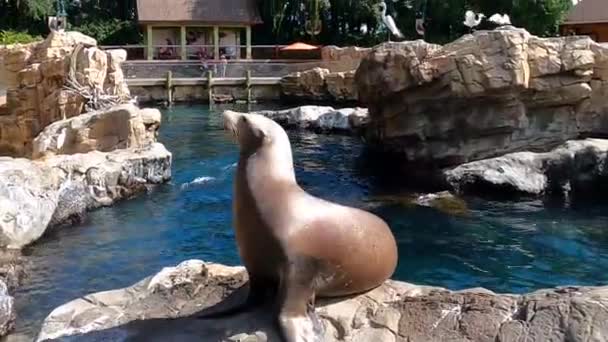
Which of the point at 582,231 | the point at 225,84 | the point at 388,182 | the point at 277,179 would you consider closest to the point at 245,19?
the point at 225,84

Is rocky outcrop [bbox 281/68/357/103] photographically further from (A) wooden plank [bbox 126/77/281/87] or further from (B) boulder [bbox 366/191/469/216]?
(B) boulder [bbox 366/191/469/216]

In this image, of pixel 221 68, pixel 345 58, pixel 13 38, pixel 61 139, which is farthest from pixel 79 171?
pixel 13 38

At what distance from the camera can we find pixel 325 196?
1412 cm

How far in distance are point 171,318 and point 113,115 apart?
1026 centimetres

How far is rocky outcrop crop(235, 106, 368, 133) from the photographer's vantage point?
22844mm

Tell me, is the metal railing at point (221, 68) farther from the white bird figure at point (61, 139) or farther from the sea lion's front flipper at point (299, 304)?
the sea lion's front flipper at point (299, 304)

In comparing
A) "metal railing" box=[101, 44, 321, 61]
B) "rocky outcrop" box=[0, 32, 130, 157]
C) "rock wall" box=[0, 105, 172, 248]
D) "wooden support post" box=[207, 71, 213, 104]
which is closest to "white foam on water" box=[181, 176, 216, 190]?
"rock wall" box=[0, 105, 172, 248]

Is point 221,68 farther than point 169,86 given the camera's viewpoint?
Yes

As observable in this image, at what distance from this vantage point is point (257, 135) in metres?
4.88

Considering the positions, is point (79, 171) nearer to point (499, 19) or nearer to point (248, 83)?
point (499, 19)

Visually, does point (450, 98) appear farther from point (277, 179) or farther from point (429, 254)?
point (277, 179)

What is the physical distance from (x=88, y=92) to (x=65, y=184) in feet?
17.9

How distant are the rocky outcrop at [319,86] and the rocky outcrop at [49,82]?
11.1m

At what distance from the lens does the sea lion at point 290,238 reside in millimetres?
4551
